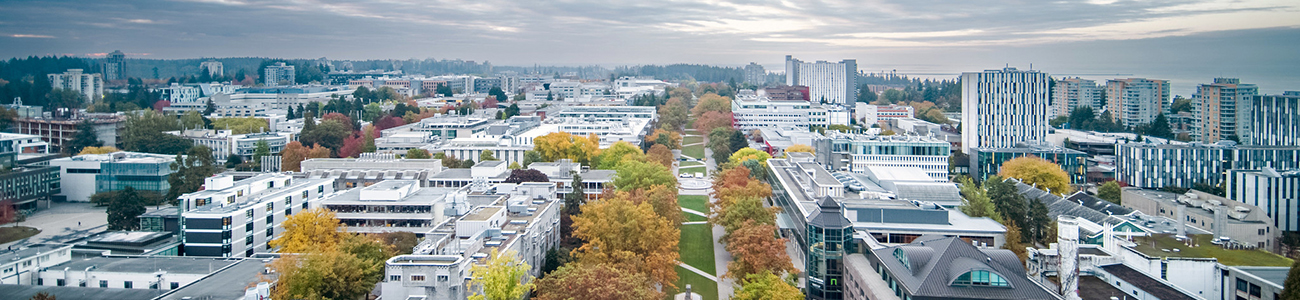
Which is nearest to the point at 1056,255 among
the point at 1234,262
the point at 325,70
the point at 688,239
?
the point at 1234,262

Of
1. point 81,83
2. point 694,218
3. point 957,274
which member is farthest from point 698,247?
point 81,83

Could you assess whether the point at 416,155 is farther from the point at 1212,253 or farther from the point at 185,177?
the point at 1212,253

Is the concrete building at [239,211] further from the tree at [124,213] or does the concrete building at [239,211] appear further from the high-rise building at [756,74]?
the high-rise building at [756,74]

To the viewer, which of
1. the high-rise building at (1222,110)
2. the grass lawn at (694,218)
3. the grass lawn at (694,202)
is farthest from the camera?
the high-rise building at (1222,110)

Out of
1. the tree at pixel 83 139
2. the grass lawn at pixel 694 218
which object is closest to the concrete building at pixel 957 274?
the grass lawn at pixel 694 218

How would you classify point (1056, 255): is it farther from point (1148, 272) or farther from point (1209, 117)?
point (1209, 117)

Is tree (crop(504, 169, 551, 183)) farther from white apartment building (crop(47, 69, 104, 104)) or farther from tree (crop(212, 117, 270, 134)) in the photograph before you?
white apartment building (crop(47, 69, 104, 104))

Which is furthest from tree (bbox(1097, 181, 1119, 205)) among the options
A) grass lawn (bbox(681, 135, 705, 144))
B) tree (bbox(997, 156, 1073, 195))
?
grass lawn (bbox(681, 135, 705, 144))

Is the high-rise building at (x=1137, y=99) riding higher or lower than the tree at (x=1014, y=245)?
higher
